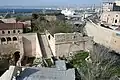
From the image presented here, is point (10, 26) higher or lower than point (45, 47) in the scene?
higher

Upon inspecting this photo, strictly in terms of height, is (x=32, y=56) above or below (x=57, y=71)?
below

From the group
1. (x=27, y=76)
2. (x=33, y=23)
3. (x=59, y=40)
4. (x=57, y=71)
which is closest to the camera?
(x=27, y=76)

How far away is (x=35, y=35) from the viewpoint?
69.8ft

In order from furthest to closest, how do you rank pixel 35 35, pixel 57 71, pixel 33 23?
pixel 33 23, pixel 35 35, pixel 57 71

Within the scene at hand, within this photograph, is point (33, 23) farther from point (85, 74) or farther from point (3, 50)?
point (85, 74)

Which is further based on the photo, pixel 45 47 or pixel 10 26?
pixel 10 26

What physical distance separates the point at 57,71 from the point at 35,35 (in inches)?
423

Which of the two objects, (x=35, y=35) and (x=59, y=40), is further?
(x=35, y=35)

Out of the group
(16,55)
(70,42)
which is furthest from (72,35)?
(16,55)

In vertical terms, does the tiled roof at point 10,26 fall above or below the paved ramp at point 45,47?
above

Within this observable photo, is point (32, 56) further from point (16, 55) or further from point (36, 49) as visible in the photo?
point (16, 55)

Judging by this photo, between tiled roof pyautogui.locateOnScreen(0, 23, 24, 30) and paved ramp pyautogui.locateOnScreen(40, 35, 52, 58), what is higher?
tiled roof pyautogui.locateOnScreen(0, 23, 24, 30)

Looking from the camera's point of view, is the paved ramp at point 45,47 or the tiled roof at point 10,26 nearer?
the paved ramp at point 45,47

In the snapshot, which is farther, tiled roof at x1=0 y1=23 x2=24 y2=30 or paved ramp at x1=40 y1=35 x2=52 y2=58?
tiled roof at x1=0 y1=23 x2=24 y2=30
